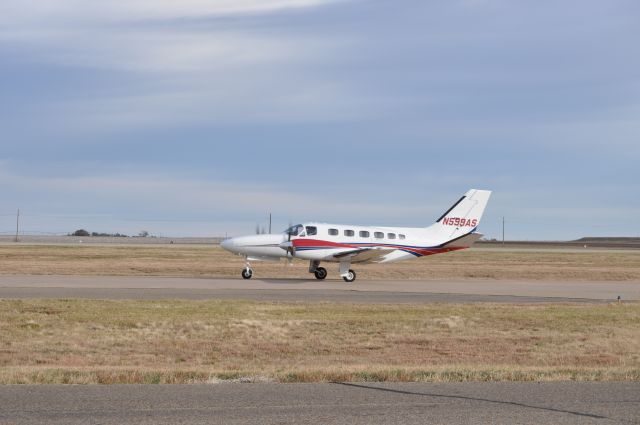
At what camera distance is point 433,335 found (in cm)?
2175

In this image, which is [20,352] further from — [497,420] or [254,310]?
[497,420]

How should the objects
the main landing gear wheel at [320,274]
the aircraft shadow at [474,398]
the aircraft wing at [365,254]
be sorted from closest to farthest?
1. the aircraft shadow at [474,398]
2. the aircraft wing at [365,254]
3. the main landing gear wheel at [320,274]

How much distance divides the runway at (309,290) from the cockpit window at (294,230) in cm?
237

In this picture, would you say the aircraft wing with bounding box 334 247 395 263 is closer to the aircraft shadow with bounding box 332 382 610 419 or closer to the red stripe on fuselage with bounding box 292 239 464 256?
the red stripe on fuselage with bounding box 292 239 464 256

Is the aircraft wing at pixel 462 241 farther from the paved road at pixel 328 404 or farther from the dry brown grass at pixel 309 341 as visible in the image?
the paved road at pixel 328 404

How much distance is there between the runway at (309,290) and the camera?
30016mm

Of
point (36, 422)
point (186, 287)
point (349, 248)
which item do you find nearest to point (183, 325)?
point (186, 287)

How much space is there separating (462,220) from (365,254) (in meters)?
6.72

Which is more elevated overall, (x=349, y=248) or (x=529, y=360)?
(x=349, y=248)

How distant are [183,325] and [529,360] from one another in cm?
938

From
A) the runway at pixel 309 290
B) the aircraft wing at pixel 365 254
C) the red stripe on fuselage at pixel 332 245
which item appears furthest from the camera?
the red stripe on fuselage at pixel 332 245

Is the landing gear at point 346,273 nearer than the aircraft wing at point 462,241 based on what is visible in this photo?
Yes

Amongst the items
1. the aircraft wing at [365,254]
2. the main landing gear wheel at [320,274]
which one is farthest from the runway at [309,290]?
the aircraft wing at [365,254]

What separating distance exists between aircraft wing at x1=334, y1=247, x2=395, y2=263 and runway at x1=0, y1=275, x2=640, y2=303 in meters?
1.40
